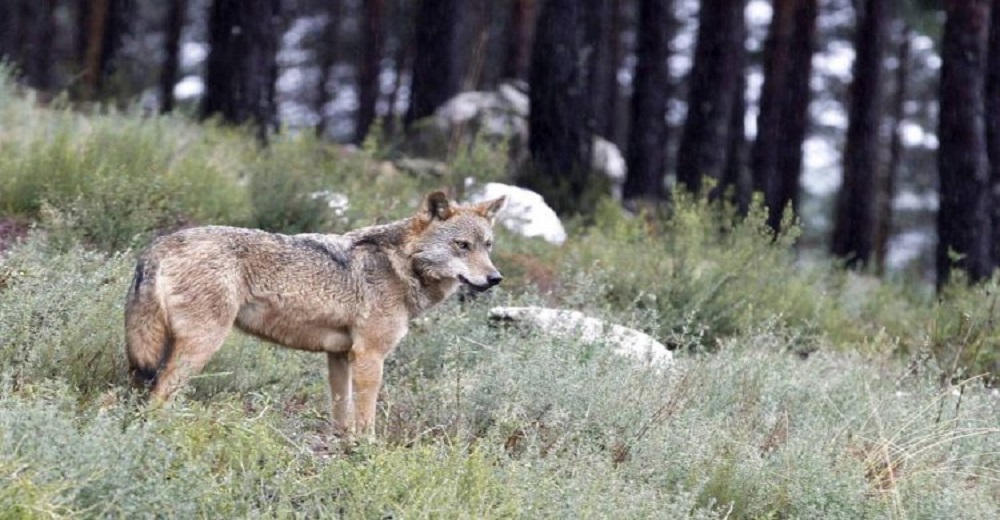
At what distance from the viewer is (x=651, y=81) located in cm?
2212

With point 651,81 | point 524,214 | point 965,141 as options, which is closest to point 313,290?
point 524,214

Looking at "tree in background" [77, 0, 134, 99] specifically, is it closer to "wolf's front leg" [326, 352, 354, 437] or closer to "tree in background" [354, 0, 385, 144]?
"tree in background" [354, 0, 385, 144]

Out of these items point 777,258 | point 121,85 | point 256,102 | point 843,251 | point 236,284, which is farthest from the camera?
point 843,251

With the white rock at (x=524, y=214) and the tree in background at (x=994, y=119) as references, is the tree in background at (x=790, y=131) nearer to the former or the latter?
the tree in background at (x=994, y=119)

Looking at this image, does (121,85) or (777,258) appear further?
(121,85)

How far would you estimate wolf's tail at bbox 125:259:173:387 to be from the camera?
20.2 ft

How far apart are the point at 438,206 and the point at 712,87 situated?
42.0 feet

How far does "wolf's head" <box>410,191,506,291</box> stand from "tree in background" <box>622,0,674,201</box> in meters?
13.5

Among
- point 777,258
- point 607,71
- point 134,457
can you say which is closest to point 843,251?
point 607,71

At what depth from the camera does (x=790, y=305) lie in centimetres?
1198

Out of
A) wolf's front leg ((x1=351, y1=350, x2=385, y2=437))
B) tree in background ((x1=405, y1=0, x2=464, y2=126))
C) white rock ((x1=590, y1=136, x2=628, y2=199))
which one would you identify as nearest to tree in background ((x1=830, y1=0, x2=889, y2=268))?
white rock ((x1=590, y1=136, x2=628, y2=199))

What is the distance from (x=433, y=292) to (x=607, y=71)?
1009 inches

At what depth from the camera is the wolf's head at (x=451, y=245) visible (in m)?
7.42

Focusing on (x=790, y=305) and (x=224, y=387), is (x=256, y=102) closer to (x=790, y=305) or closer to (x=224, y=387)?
(x=790, y=305)
